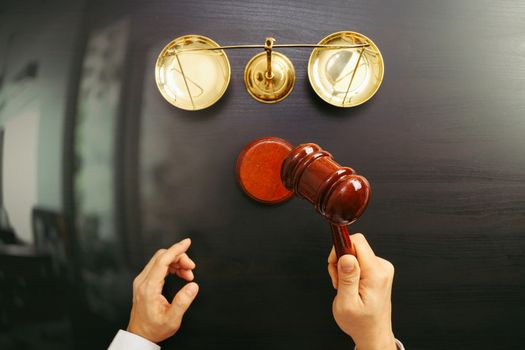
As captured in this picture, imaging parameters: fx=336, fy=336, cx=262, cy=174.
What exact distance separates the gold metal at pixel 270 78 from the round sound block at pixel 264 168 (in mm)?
150

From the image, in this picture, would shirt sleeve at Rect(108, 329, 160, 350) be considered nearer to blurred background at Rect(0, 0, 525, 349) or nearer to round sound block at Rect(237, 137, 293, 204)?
blurred background at Rect(0, 0, 525, 349)

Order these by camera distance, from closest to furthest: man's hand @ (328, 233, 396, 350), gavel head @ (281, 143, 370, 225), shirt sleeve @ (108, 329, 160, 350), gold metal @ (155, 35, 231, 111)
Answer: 1. gavel head @ (281, 143, 370, 225)
2. man's hand @ (328, 233, 396, 350)
3. shirt sleeve @ (108, 329, 160, 350)
4. gold metal @ (155, 35, 231, 111)

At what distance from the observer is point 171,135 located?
1156 mm

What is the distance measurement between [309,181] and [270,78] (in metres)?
0.46

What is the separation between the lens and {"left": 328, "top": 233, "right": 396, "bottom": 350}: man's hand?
0.81 metres

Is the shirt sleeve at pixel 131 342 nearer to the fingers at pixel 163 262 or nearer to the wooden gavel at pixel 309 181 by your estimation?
the fingers at pixel 163 262

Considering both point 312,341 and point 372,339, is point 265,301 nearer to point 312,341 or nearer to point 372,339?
point 312,341

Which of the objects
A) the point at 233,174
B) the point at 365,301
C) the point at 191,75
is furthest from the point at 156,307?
the point at 191,75

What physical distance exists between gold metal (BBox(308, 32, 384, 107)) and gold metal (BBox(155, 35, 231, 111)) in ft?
0.97

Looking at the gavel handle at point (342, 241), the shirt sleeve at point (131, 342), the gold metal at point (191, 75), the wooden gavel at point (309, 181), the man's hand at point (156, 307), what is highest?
the gold metal at point (191, 75)

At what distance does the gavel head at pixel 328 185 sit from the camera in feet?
2.31

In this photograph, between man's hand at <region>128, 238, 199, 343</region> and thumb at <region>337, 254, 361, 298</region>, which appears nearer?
thumb at <region>337, 254, 361, 298</region>

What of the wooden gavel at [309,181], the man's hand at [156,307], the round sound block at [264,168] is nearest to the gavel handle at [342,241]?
the wooden gavel at [309,181]

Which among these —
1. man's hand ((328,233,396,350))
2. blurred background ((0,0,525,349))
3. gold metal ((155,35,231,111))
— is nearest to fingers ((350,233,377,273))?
man's hand ((328,233,396,350))
